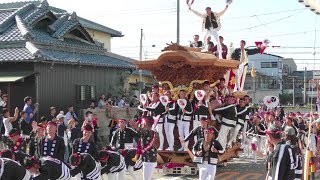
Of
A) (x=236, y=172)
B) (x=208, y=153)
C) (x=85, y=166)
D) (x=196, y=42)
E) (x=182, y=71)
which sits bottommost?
(x=236, y=172)

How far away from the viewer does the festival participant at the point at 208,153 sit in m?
9.45

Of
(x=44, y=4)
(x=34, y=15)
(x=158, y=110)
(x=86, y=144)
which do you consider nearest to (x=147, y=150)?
(x=86, y=144)

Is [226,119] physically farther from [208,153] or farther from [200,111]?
[208,153]

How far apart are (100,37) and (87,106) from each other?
1345cm

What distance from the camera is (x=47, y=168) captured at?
799 centimetres

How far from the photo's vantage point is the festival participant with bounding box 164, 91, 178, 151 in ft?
41.9

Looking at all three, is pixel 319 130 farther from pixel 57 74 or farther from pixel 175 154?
pixel 57 74

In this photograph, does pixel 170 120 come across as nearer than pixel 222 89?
Yes

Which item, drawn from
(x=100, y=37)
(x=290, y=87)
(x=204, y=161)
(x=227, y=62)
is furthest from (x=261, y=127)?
(x=290, y=87)

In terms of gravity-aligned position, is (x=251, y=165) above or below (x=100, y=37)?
below

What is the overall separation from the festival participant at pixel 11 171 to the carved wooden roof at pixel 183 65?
6587 millimetres

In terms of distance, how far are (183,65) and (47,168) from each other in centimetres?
596

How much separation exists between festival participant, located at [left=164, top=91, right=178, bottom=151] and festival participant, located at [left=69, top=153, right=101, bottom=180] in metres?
4.07

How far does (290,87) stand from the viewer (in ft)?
196
